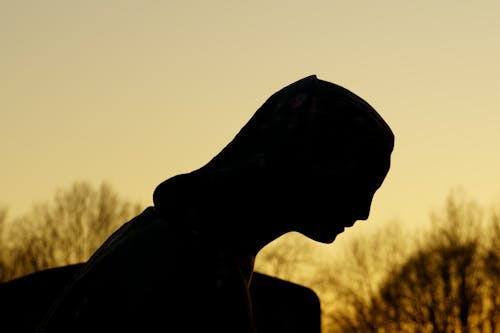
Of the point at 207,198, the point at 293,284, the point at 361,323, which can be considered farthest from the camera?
the point at 361,323

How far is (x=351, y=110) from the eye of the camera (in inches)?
151

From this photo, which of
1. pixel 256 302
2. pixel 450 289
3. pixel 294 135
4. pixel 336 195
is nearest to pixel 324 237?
pixel 336 195

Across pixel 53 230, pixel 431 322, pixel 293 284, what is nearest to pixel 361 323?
pixel 431 322

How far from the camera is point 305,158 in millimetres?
3762

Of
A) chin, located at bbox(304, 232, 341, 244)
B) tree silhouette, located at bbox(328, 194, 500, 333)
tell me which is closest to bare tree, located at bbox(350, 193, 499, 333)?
tree silhouette, located at bbox(328, 194, 500, 333)

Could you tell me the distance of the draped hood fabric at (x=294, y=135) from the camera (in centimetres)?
369

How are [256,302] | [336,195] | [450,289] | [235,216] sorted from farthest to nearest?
[450,289], [256,302], [336,195], [235,216]

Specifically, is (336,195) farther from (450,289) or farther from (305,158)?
(450,289)

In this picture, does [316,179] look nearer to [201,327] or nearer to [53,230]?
[201,327]

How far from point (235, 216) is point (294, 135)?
0.30 meters

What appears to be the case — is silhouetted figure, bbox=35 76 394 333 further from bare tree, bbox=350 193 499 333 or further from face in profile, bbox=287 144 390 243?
bare tree, bbox=350 193 499 333

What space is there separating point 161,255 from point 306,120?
0.64 metres

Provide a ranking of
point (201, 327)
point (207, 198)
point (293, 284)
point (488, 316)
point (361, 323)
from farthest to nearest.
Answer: point (361, 323) < point (488, 316) < point (293, 284) < point (207, 198) < point (201, 327)

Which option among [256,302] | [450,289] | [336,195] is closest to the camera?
[336,195]
